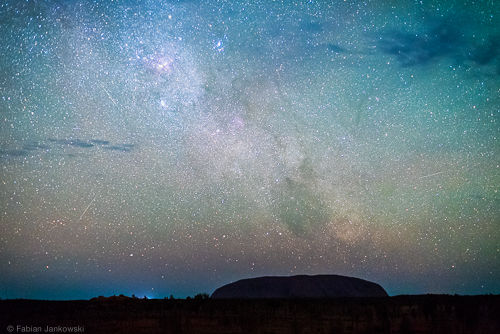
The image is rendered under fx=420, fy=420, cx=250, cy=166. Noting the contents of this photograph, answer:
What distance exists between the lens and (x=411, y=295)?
912 cm

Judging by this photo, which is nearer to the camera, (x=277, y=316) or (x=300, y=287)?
(x=277, y=316)

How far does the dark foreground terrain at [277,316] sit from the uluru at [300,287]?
269ft

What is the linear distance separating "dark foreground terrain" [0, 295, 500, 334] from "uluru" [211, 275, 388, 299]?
82.0m

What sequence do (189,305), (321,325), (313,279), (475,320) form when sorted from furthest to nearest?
(313,279), (189,305), (321,325), (475,320)

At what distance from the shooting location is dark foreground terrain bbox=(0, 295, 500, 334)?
329 inches

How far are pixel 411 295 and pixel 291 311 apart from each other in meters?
2.64

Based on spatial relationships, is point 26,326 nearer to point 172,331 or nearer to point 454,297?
point 172,331

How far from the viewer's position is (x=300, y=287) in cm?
9131

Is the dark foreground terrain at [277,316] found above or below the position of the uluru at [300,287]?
below

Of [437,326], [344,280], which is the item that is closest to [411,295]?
[437,326]

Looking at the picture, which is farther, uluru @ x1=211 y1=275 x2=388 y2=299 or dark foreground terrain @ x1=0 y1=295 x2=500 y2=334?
uluru @ x1=211 y1=275 x2=388 y2=299

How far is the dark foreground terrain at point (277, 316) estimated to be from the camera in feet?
27.5

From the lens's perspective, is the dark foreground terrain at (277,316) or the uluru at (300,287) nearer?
the dark foreground terrain at (277,316)

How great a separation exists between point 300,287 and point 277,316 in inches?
3387
